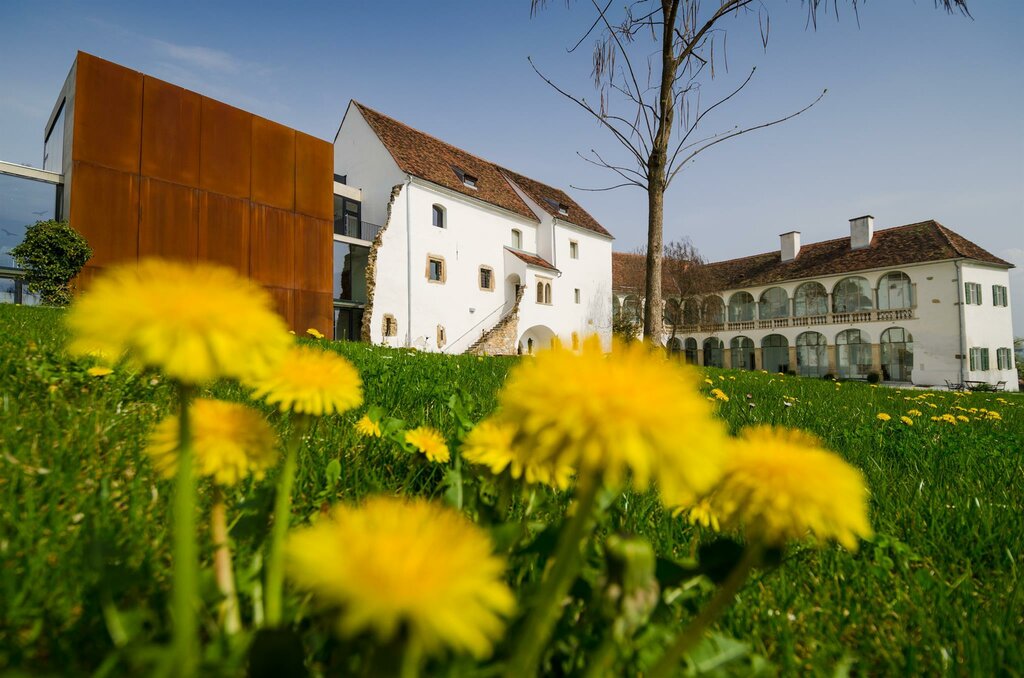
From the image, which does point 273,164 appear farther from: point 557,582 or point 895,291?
point 895,291

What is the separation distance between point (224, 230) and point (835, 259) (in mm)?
35648

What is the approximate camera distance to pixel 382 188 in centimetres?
2122

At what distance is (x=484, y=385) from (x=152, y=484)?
10.4 feet

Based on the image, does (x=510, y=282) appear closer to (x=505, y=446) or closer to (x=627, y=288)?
(x=627, y=288)

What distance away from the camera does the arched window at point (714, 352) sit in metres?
38.8

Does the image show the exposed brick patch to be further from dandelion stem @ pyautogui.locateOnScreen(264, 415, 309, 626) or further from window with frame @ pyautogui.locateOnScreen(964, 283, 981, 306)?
window with frame @ pyautogui.locateOnScreen(964, 283, 981, 306)

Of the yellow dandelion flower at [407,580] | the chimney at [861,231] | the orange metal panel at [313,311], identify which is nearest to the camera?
the yellow dandelion flower at [407,580]

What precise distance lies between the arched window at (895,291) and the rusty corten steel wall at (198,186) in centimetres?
3304

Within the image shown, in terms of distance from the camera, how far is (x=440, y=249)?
22.1 m

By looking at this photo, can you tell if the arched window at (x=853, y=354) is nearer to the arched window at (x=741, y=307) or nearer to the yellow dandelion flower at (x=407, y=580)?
the arched window at (x=741, y=307)

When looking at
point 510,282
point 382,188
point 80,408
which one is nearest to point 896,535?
point 80,408

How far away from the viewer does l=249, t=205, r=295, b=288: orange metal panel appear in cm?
1536

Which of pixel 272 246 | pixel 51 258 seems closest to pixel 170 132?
pixel 272 246

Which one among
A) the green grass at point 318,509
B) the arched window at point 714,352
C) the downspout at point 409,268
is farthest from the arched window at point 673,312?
the green grass at point 318,509
